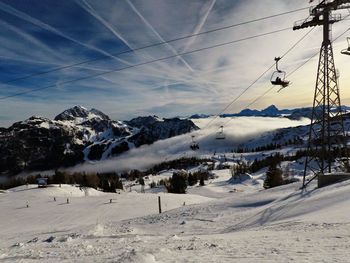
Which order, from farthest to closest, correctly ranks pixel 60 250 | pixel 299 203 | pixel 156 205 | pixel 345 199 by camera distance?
pixel 156 205 → pixel 299 203 → pixel 345 199 → pixel 60 250

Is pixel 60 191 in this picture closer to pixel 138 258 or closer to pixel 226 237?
pixel 226 237

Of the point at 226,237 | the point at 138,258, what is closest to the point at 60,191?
the point at 226,237

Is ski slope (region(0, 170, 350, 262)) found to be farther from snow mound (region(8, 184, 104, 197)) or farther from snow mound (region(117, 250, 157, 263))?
snow mound (region(8, 184, 104, 197))

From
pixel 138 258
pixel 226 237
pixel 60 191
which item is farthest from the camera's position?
pixel 60 191

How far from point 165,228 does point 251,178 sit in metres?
156

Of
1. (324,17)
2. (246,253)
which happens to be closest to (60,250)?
(246,253)

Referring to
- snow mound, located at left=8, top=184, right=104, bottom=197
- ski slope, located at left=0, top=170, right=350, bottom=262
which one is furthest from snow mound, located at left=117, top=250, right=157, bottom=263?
snow mound, located at left=8, top=184, right=104, bottom=197

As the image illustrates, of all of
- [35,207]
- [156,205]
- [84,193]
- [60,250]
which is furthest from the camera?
[84,193]

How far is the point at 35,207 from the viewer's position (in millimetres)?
67688

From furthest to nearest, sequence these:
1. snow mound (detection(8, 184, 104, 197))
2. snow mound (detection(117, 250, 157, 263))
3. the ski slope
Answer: snow mound (detection(8, 184, 104, 197)), the ski slope, snow mound (detection(117, 250, 157, 263))

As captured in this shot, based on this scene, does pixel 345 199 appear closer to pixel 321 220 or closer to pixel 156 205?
pixel 321 220

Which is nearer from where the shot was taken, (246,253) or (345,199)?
(246,253)

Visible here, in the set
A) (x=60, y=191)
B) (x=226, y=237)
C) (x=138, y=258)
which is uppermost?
(x=138, y=258)

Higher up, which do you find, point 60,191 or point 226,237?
point 226,237
